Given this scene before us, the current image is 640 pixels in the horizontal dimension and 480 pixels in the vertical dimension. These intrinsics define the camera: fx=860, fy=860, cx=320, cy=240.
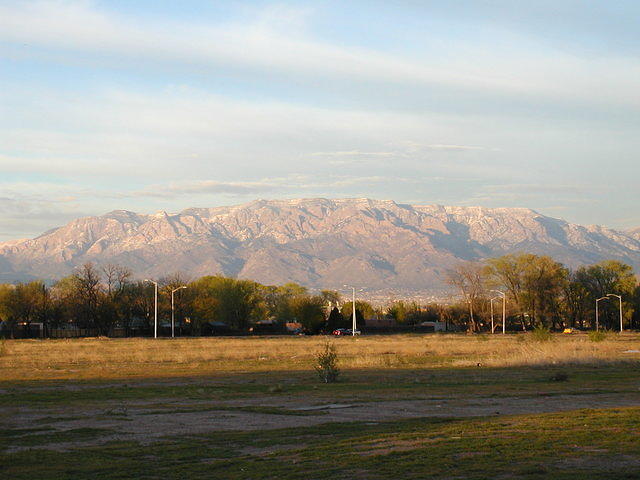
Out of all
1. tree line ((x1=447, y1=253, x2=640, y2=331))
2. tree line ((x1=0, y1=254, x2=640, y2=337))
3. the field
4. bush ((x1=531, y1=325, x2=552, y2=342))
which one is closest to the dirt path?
the field

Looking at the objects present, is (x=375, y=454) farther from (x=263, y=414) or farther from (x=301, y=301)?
(x=301, y=301)

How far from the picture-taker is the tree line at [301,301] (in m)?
117

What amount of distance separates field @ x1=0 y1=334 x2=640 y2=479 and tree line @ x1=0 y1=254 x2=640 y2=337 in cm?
8335

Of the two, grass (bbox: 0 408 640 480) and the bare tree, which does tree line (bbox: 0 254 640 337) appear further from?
grass (bbox: 0 408 640 480)

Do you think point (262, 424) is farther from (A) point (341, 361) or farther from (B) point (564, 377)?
(A) point (341, 361)

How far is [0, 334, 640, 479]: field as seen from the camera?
1342 centimetres

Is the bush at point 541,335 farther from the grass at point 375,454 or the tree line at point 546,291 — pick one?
the tree line at point 546,291

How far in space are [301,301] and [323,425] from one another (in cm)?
11702

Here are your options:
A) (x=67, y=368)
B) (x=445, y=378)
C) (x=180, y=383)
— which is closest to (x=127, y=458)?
(x=180, y=383)

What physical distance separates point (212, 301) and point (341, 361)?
78995mm

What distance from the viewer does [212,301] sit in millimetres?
123812

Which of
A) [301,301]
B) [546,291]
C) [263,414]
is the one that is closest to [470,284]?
[546,291]

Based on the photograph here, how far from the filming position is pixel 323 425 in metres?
18.7

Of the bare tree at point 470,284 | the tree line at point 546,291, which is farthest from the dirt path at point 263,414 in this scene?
the bare tree at point 470,284
